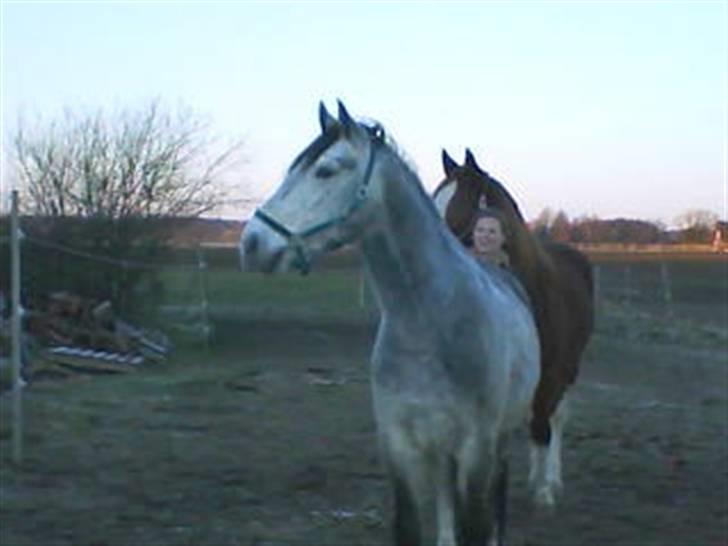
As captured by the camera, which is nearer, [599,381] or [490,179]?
[490,179]

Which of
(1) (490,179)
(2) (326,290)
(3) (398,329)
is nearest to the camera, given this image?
(3) (398,329)

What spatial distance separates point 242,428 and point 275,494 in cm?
302

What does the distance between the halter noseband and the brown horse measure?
6.02ft

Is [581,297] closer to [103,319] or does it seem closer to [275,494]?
[275,494]

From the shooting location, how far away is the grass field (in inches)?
293

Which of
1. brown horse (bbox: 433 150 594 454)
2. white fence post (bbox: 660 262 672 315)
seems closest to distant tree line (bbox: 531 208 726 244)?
brown horse (bbox: 433 150 594 454)

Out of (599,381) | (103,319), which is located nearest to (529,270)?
(599,381)

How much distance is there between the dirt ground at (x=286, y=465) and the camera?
739 centimetres

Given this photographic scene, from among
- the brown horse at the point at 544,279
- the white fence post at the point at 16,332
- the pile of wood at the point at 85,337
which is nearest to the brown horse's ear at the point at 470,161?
the brown horse at the point at 544,279

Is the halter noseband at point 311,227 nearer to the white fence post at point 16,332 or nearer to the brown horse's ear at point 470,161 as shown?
the brown horse's ear at point 470,161

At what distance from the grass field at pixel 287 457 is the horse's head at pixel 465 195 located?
1668mm

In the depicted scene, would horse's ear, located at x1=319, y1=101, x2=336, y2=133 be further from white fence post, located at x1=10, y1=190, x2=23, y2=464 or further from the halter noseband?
white fence post, located at x1=10, y1=190, x2=23, y2=464

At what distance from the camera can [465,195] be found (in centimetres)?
655

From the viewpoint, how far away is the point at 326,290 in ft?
107
